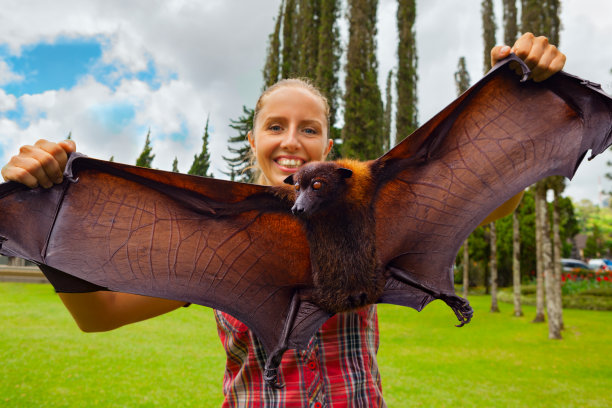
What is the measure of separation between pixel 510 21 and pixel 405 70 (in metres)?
4.19

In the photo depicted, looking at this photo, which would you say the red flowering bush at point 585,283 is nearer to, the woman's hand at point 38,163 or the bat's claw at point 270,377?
the bat's claw at point 270,377

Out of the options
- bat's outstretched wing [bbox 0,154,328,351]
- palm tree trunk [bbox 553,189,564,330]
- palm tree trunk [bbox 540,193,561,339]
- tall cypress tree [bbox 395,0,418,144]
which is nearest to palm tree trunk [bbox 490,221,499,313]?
palm tree trunk [bbox 553,189,564,330]

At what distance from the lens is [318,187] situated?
4.73ft

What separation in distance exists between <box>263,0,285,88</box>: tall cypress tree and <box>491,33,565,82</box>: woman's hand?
16.9 m

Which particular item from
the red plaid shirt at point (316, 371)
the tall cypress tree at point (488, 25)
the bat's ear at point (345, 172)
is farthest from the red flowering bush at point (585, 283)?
the bat's ear at point (345, 172)

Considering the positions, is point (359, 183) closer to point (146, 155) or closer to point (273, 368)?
point (273, 368)

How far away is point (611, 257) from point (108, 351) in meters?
64.8

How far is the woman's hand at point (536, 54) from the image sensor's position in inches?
56.9

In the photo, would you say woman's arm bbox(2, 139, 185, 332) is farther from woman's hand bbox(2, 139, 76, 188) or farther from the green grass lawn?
the green grass lawn

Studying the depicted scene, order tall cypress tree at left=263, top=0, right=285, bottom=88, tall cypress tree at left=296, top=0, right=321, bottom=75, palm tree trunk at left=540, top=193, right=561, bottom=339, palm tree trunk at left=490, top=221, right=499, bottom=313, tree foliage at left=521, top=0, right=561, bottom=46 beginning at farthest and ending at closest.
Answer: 1. tall cypress tree at left=263, top=0, right=285, bottom=88
2. tall cypress tree at left=296, top=0, right=321, bottom=75
3. palm tree trunk at left=490, top=221, right=499, bottom=313
4. tree foliage at left=521, top=0, right=561, bottom=46
5. palm tree trunk at left=540, top=193, right=561, bottom=339

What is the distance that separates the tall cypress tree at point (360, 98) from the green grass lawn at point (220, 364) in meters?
5.63

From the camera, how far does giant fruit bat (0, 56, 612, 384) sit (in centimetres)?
154

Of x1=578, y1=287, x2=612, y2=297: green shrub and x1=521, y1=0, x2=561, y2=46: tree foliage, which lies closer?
x1=521, y1=0, x2=561, y2=46: tree foliage

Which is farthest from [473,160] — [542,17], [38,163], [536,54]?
[542,17]
